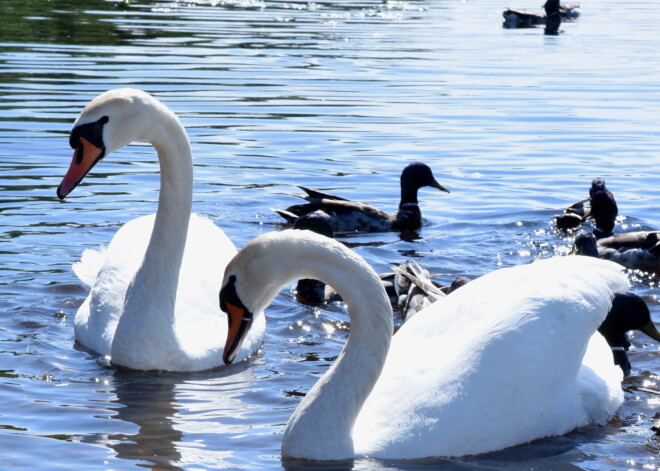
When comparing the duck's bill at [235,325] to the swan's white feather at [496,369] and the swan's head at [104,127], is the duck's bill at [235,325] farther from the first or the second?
the swan's head at [104,127]

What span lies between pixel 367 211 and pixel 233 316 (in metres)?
6.06

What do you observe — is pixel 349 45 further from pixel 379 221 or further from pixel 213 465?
→ pixel 213 465

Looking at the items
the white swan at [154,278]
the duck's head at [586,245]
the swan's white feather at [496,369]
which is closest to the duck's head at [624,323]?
the swan's white feather at [496,369]

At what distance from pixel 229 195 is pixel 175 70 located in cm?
865

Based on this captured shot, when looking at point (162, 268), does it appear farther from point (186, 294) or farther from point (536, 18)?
point (536, 18)

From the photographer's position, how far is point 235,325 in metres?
5.82

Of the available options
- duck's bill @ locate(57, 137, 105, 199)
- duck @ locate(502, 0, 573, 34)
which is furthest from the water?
duck @ locate(502, 0, 573, 34)

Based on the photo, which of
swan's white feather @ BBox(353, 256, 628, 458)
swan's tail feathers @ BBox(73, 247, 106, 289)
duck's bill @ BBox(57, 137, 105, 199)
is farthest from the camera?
swan's tail feathers @ BBox(73, 247, 106, 289)

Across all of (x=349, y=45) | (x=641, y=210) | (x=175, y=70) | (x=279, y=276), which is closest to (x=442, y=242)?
(x=641, y=210)

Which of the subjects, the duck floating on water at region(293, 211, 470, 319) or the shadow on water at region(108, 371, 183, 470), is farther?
the duck floating on water at region(293, 211, 470, 319)

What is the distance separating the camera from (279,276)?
562 centimetres

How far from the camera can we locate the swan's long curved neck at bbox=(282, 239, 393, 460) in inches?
221

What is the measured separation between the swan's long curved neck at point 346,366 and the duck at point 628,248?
4392 mm

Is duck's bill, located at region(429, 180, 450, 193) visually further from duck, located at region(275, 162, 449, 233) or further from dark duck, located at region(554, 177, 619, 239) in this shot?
dark duck, located at region(554, 177, 619, 239)
